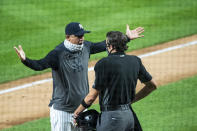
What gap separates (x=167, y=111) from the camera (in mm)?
Answer: 7844

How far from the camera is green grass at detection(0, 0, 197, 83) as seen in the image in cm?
1151

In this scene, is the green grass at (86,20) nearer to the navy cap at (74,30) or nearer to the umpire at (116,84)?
the navy cap at (74,30)

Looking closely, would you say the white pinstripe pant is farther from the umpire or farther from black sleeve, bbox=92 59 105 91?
black sleeve, bbox=92 59 105 91

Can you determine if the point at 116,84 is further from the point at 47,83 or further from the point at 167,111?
the point at 47,83

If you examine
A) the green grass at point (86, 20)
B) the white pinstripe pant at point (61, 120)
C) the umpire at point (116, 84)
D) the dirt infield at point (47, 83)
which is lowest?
the dirt infield at point (47, 83)

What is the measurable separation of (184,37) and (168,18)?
1.35 meters

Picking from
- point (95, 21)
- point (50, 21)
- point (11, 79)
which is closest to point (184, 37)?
point (95, 21)

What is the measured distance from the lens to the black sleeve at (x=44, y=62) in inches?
211

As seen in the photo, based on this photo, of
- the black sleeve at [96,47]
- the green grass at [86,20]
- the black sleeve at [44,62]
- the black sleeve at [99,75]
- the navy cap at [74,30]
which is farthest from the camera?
the green grass at [86,20]

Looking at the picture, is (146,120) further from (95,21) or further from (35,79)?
(95,21)

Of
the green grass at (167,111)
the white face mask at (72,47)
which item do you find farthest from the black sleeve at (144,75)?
the green grass at (167,111)

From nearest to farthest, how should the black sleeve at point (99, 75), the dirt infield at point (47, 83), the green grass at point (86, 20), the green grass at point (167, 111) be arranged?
1. the black sleeve at point (99, 75)
2. the green grass at point (167, 111)
3. the dirt infield at point (47, 83)
4. the green grass at point (86, 20)

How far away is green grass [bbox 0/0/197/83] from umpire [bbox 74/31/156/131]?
5701 mm

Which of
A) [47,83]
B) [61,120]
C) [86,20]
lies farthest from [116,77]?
[86,20]
